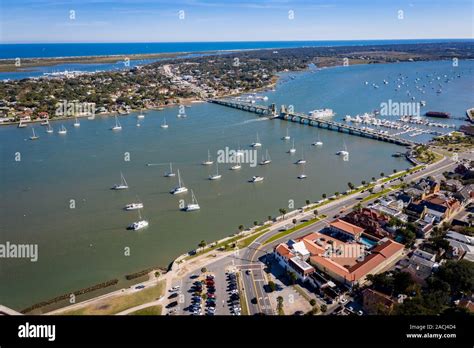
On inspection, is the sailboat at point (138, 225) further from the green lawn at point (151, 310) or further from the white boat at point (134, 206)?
the green lawn at point (151, 310)

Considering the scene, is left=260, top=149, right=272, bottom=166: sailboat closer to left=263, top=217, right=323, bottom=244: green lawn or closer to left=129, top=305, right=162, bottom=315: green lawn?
left=263, top=217, right=323, bottom=244: green lawn

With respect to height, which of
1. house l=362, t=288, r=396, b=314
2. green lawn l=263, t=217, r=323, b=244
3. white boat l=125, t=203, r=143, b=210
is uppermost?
white boat l=125, t=203, r=143, b=210

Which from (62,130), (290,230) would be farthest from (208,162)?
(62,130)

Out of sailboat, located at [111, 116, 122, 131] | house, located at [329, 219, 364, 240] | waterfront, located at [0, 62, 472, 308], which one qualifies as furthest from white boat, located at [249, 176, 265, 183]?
sailboat, located at [111, 116, 122, 131]

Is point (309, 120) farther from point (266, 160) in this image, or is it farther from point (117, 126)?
point (117, 126)

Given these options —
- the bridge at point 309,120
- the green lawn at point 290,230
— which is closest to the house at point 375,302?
the green lawn at point 290,230

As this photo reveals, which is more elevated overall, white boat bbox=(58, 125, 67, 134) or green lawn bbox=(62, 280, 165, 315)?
white boat bbox=(58, 125, 67, 134)
